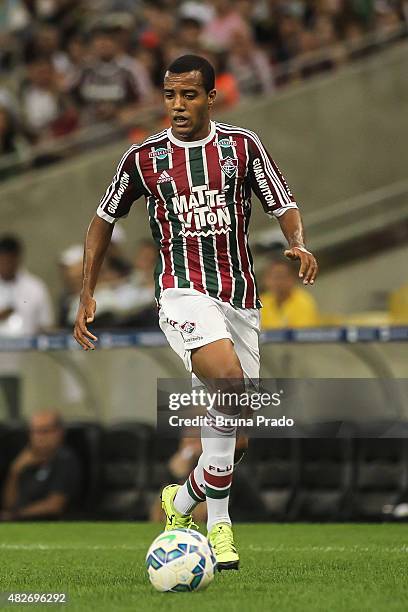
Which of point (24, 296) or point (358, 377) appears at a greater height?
point (24, 296)

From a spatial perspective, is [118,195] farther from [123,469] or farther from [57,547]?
[123,469]

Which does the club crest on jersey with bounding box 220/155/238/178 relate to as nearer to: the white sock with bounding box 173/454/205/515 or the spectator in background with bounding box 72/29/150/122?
the white sock with bounding box 173/454/205/515

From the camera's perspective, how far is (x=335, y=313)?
14906 millimetres

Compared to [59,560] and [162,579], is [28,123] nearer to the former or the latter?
[59,560]

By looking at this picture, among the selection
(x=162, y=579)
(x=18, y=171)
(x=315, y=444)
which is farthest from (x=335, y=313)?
(x=162, y=579)

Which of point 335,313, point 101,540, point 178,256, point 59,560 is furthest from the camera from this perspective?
point 335,313

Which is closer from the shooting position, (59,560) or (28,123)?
(59,560)

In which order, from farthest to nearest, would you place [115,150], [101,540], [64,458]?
1. [115,150]
2. [64,458]
3. [101,540]

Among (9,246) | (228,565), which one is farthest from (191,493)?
(9,246)

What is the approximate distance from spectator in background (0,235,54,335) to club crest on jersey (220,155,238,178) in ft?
19.7

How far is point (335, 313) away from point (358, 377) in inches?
137

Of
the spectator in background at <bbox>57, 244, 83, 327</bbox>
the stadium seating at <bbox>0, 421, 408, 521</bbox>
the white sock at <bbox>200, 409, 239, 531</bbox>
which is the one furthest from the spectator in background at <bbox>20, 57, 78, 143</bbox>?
the white sock at <bbox>200, 409, 239, 531</bbox>

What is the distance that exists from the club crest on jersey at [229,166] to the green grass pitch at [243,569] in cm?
207

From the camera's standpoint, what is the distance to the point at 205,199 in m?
7.52
